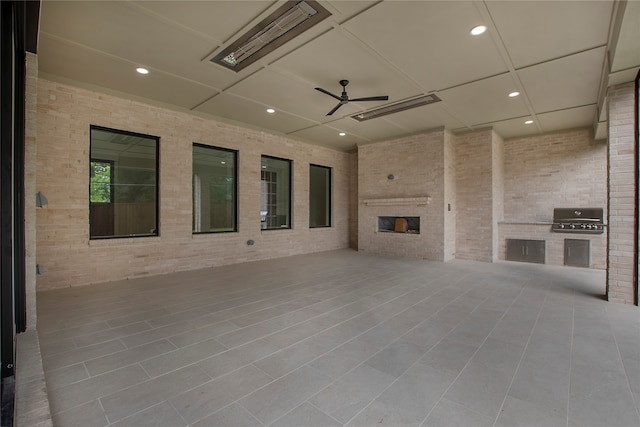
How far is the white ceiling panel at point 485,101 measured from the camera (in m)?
4.66

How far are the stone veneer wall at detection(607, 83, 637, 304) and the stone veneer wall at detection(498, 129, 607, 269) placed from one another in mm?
2854

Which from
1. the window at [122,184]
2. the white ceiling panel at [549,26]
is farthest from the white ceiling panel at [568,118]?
the window at [122,184]

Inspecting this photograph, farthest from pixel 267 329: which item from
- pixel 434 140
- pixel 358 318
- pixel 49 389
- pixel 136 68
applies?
pixel 434 140

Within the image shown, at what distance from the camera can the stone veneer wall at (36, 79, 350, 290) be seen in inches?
178

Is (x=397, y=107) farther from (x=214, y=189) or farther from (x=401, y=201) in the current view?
(x=214, y=189)

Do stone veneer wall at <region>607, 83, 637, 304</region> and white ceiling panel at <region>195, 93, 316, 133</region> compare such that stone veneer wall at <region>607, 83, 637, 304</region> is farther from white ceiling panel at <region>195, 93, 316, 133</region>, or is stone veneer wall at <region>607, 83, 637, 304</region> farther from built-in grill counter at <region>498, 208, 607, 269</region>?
white ceiling panel at <region>195, 93, 316, 133</region>

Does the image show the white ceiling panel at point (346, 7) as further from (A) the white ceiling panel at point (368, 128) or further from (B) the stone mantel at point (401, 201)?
(B) the stone mantel at point (401, 201)

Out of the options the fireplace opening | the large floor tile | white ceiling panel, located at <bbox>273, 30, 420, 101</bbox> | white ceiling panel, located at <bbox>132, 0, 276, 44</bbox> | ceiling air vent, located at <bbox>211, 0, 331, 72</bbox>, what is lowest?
the large floor tile

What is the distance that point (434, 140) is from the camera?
23.8 ft

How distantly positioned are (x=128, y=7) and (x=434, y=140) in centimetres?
638

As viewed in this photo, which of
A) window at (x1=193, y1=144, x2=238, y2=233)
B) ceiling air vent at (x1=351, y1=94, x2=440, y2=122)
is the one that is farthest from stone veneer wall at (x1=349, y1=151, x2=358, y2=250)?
window at (x1=193, y1=144, x2=238, y2=233)

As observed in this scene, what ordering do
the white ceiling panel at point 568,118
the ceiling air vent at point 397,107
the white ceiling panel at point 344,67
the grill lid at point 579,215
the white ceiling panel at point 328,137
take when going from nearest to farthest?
1. the white ceiling panel at point 344,67
2. the ceiling air vent at point 397,107
3. the white ceiling panel at point 568,118
4. the grill lid at point 579,215
5. the white ceiling panel at point 328,137

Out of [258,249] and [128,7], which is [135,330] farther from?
[258,249]

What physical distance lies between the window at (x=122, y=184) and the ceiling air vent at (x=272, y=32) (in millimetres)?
2638
